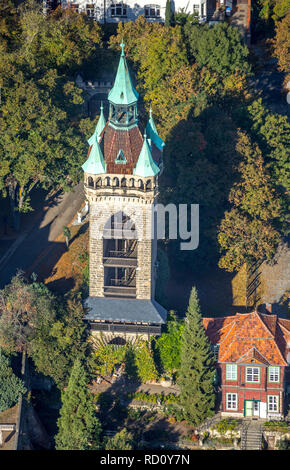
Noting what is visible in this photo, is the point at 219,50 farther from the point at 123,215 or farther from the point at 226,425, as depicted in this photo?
the point at 226,425


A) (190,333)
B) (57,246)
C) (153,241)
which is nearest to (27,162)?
(57,246)

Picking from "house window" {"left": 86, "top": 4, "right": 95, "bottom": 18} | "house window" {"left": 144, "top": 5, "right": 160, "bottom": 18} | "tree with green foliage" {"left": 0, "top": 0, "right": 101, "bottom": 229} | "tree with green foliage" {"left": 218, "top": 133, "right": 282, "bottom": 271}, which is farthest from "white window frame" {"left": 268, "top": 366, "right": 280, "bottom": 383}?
"house window" {"left": 86, "top": 4, "right": 95, "bottom": 18}

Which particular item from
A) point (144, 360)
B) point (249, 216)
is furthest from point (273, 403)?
point (249, 216)

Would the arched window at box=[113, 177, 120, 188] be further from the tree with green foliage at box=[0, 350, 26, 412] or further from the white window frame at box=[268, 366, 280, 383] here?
the white window frame at box=[268, 366, 280, 383]

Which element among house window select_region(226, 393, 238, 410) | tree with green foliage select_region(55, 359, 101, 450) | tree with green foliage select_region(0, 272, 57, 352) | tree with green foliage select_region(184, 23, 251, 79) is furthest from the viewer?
tree with green foliage select_region(184, 23, 251, 79)

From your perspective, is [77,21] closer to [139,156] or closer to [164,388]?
[139,156]

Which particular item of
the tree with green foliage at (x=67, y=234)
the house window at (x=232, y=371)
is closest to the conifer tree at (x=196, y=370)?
the house window at (x=232, y=371)

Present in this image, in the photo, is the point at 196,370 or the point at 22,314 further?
the point at 22,314
